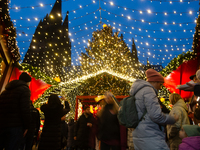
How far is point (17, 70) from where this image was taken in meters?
8.58

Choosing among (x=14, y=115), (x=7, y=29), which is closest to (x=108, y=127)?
(x=14, y=115)

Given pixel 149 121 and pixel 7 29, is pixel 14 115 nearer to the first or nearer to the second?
pixel 149 121

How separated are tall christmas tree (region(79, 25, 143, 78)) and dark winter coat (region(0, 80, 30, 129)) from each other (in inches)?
572

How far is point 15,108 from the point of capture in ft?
7.80

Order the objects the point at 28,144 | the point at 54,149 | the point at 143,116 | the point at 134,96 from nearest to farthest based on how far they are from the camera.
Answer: the point at 143,116, the point at 134,96, the point at 54,149, the point at 28,144

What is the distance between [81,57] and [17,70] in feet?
41.8

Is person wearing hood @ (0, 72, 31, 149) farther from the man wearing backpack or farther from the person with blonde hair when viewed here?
the man wearing backpack

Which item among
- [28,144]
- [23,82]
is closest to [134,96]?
[23,82]

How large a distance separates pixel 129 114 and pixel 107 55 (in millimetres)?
16375

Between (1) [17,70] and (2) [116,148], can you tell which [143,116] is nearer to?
(2) [116,148]

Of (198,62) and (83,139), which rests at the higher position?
(198,62)

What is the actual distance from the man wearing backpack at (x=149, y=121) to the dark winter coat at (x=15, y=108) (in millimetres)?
1730

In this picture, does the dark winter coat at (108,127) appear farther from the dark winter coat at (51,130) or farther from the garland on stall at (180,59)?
the garland on stall at (180,59)

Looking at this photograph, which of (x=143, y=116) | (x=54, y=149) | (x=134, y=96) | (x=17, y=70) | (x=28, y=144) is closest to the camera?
(x=143, y=116)
